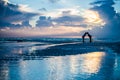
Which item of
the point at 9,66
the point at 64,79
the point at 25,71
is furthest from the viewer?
the point at 9,66

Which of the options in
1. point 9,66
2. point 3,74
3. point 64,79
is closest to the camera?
point 64,79

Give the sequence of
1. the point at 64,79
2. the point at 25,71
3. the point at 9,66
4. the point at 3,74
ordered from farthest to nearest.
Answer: the point at 9,66 < the point at 25,71 < the point at 3,74 < the point at 64,79

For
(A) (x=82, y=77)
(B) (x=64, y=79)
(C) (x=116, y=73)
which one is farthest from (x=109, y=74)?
(B) (x=64, y=79)

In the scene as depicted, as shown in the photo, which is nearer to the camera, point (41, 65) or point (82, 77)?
point (82, 77)

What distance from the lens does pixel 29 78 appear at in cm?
900

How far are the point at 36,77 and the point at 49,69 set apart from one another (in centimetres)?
186

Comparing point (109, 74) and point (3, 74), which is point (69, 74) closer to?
point (109, 74)

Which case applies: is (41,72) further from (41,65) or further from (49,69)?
(41,65)

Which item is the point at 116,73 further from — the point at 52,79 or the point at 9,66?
the point at 9,66

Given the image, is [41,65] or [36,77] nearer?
[36,77]

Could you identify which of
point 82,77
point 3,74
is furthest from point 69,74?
point 3,74

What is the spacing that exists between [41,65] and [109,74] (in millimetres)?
3377

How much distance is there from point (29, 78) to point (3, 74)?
1.22 meters

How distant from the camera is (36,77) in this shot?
9211 millimetres
